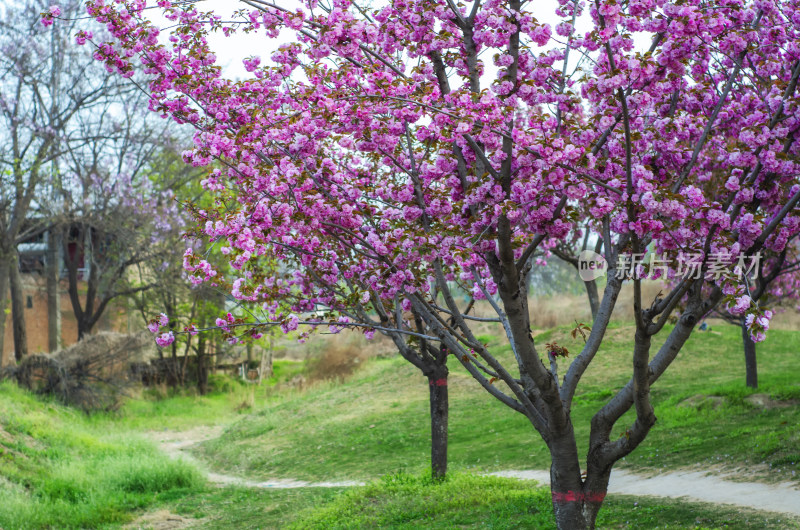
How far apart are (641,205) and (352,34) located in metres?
2.04

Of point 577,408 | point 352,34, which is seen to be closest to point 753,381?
point 577,408

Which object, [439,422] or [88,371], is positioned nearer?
[439,422]

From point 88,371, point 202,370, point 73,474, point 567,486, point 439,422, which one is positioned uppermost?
point 567,486

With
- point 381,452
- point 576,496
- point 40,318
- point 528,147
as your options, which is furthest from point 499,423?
point 40,318

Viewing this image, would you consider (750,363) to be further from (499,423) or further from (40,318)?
(40,318)

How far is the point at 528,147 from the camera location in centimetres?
442

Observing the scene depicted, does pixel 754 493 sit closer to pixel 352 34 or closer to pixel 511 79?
Result: pixel 511 79

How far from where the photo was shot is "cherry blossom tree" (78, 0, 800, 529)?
445cm

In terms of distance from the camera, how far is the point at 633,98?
4.46 meters

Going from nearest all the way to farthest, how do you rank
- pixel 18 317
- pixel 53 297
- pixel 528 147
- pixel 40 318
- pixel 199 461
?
pixel 528 147, pixel 199 461, pixel 18 317, pixel 53 297, pixel 40 318

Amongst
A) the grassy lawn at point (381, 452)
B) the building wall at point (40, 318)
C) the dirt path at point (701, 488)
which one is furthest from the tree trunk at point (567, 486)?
the building wall at point (40, 318)

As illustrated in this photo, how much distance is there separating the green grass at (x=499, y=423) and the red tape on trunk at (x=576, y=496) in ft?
12.7

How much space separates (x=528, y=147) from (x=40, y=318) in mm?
25166

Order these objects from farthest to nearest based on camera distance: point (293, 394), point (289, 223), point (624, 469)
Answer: point (293, 394) < point (624, 469) < point (289, 223)
